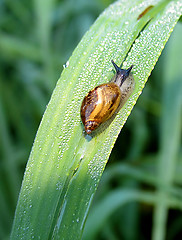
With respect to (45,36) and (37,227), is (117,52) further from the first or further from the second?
(45,36)

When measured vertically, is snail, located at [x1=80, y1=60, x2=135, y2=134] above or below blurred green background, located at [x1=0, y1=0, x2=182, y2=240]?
below

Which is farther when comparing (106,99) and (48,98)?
(48,98)

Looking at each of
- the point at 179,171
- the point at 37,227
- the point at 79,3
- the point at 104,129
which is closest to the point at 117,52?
the point at 104,129

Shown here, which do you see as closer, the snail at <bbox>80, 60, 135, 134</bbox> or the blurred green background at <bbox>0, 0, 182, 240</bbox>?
the snail at <bbox>80, 60, 135, 134</bbox>

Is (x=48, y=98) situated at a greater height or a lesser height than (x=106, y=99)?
greater

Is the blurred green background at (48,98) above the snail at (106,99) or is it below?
above

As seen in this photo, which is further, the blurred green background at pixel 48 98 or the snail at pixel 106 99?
the blurred green background at pixel 48 98
